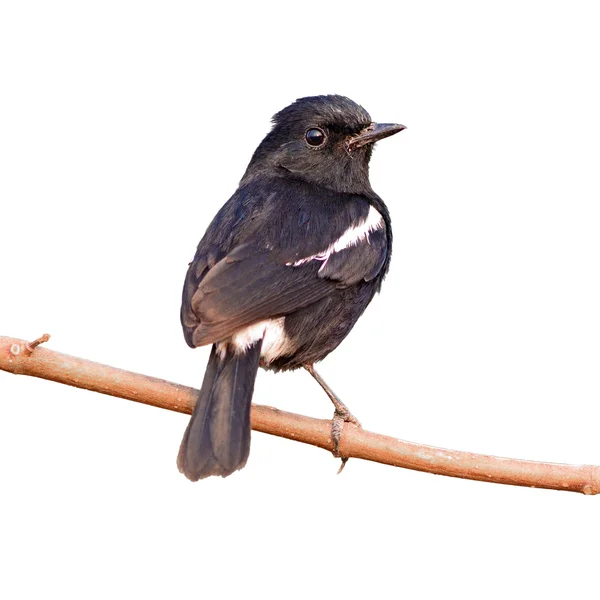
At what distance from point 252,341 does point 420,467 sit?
94 centimetres

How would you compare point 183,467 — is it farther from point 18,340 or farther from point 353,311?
point 353,311

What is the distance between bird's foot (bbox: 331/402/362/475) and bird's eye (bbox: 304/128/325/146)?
1.37m

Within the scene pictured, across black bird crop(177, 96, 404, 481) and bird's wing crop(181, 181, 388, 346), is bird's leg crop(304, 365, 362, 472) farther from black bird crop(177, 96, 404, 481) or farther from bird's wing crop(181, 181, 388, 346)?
bird's wing crop(181, 181, 388, 346)

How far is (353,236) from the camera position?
5.00 m

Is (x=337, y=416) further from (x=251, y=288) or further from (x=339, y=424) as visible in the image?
(x=251, y=288)

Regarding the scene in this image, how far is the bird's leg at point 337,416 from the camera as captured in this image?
4.68 metres

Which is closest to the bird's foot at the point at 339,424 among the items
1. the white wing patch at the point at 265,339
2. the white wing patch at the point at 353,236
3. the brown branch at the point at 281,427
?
the brown branch at the point at 281,427

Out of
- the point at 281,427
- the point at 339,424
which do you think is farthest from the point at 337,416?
the point at 281,427

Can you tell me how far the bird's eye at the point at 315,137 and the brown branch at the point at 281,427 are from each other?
1.53 metres

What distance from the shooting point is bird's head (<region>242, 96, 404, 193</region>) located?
17.4ft

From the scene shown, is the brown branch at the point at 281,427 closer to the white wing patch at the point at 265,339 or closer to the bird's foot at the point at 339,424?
the bird's foot at the point at 339,424

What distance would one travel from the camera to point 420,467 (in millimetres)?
4422

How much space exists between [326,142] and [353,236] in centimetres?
63

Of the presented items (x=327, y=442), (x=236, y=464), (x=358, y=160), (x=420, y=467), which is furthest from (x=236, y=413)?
(x=358, y=160)
